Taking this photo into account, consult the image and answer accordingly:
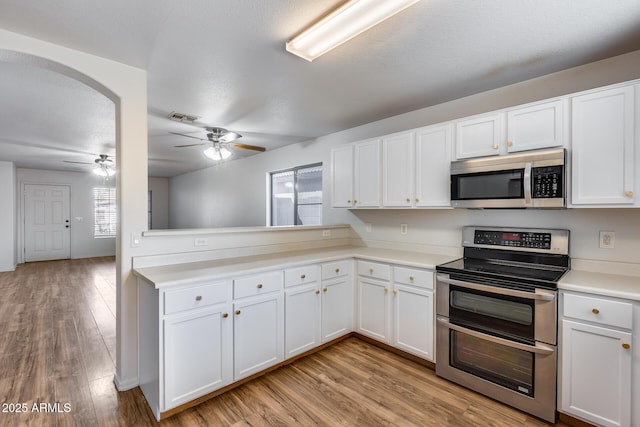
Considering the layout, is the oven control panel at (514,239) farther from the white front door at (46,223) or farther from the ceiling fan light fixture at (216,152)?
the white front door at (46,223)

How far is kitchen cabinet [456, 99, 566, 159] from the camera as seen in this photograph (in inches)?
84.4

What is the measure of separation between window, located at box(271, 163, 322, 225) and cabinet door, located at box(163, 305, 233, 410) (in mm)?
2652

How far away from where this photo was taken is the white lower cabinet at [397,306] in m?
2.58

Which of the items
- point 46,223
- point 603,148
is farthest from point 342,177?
point 46,223

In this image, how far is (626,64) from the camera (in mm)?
2145

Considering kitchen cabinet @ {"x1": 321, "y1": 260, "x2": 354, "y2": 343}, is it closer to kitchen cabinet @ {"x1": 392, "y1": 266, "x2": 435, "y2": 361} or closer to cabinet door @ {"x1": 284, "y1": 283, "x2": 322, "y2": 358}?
cabinet door @ {"x1": 284, "y1": 283, "x2": 322, "y2": 358}

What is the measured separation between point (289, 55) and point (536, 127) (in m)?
1.86

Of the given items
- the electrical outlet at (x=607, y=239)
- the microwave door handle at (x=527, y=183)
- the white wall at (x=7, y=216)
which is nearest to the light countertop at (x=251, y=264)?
the microwave door handle at (x=527, y=183)

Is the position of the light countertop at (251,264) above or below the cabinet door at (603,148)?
below

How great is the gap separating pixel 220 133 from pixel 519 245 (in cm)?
366

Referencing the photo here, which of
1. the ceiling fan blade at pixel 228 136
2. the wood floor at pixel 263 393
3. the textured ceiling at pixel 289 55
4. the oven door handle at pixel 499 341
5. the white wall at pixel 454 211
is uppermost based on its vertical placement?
the textured ceiling at pixel 289 55

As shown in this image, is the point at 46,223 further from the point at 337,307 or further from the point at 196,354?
the point at 337,307

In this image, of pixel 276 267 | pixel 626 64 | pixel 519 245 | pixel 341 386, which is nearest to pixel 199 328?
pixel 276 267

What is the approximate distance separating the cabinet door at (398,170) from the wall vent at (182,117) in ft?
7.39
